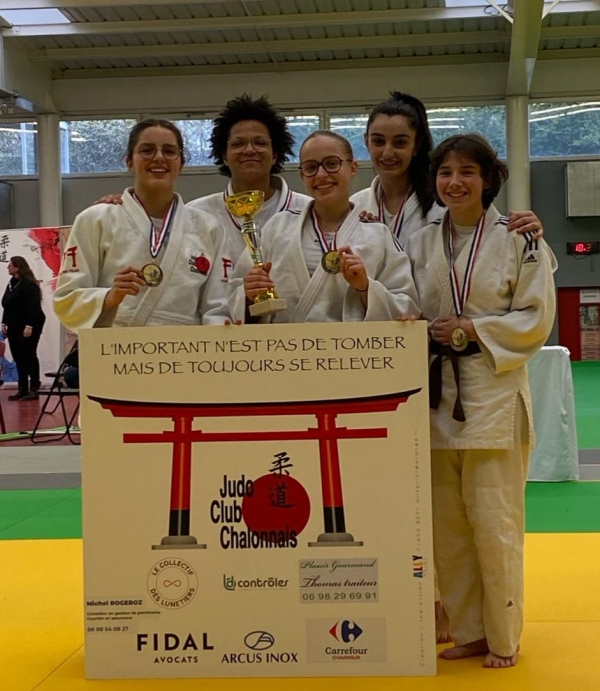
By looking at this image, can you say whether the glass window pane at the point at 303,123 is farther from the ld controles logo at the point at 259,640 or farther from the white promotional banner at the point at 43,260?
the ld controles logo at the point at 259,640

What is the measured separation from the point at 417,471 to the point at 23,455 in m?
5.55

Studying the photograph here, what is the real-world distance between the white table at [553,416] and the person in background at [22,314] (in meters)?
7.07

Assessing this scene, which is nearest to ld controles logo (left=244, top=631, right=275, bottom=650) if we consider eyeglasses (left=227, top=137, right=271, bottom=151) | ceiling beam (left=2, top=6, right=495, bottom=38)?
eyeglasses (left=227, top=137, right=271, bottom=151)

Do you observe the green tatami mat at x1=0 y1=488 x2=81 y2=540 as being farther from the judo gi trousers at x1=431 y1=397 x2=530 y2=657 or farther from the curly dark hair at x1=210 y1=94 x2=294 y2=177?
the judo gi trousers at x1=431 y1=397 x2=530 y2=657

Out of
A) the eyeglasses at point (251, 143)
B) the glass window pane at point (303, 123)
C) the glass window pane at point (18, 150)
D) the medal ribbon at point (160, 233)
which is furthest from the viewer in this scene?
the glass window pane at point (18, 150)

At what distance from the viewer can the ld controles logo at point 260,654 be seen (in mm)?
2445

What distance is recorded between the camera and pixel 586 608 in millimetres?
3139

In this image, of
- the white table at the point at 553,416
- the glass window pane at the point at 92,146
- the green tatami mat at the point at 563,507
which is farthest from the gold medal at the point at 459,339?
the glass window pane at the point at 92,146

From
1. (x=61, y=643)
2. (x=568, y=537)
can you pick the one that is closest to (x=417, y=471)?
(x=61, y=643)

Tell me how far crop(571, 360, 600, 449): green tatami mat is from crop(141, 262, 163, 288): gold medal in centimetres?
545

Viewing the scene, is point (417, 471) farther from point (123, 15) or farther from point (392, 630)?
point (123, 15)

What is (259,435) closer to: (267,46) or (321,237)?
(321,237)

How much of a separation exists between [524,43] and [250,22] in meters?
4.42

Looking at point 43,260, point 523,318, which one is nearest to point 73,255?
point 523,318
